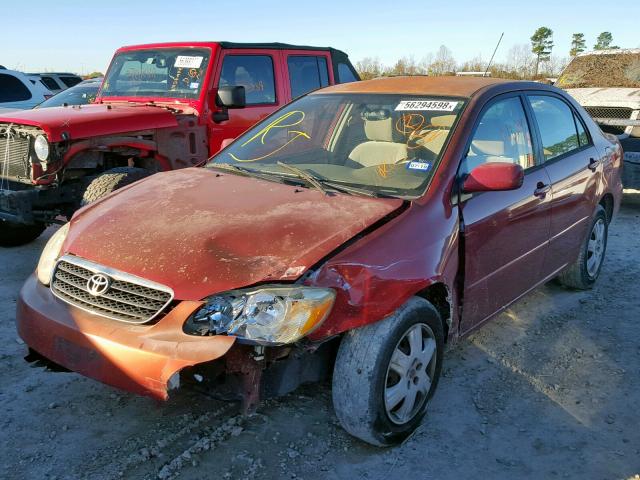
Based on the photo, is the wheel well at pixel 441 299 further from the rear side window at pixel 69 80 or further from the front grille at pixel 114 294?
the rear side window at pixel 69 80

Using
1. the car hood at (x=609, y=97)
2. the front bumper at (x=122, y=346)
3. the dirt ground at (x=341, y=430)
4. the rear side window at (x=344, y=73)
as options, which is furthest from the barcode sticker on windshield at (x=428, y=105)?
the car hood at (x=609, y=97)

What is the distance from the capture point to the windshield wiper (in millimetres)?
3160

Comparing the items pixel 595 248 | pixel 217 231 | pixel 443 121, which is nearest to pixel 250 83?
pixel 443 121

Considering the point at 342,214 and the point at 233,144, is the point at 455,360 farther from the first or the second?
the point at 233,144

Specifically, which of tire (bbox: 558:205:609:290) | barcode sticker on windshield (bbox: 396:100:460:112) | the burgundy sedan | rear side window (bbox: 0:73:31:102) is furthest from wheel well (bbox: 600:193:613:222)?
rear side window (bbox: 0:73:31:102)

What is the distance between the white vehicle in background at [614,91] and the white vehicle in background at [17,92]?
347 inches

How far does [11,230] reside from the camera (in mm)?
5832

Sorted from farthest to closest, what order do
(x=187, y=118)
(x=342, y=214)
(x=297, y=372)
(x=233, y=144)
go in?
(x=187, y=118)
(x=233, y=144)
(x=342, y=214)
(x=297, y=372)

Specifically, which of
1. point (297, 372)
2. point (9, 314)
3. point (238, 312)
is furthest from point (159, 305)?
point (9, 314)

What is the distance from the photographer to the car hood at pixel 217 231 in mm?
2475

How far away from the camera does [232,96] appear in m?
5.58

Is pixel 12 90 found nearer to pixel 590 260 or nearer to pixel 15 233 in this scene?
pixel 15 233

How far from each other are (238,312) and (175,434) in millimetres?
862

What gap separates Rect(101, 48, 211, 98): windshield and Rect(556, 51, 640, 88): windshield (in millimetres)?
6337
